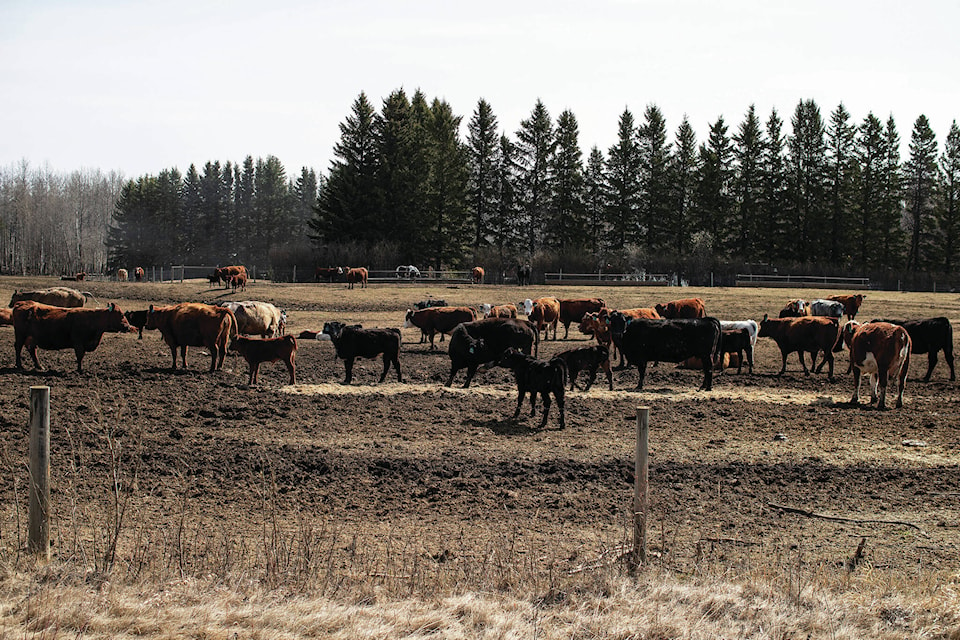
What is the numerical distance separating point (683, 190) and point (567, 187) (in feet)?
33.1

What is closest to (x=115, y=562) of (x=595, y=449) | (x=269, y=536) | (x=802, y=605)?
(x=269, y=536)

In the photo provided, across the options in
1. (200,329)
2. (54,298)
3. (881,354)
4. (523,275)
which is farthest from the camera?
(523,275)

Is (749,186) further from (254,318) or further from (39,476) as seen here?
(39,476)

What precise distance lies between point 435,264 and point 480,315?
3672 cm

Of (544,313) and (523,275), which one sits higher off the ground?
(523,275)

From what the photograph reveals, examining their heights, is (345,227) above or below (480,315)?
above

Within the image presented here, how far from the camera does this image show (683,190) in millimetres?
70938

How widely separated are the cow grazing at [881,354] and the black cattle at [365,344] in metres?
9.94

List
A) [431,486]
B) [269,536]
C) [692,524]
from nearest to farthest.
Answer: [269,536]
[692,524]
[431,486]

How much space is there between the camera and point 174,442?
39.1 ft

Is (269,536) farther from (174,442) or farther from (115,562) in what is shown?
(174,442)

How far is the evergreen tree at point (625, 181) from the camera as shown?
71.8 m

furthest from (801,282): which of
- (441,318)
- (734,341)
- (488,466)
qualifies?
(488,466)

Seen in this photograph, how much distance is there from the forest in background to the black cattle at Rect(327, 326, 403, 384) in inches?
1682
